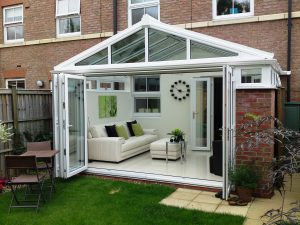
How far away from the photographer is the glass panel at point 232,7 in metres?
8.77

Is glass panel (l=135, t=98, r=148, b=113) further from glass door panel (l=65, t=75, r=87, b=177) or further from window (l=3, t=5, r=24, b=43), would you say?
window (l=3, t=5, r=24, b=43)

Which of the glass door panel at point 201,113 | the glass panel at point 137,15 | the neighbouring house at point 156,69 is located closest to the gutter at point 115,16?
the neighbouring house at point 156,69

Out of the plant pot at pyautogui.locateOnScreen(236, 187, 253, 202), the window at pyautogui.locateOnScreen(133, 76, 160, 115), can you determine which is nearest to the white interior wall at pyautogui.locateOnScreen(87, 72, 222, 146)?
the window at pyautogui.locateOnScreen(133, 76, 160, 115)

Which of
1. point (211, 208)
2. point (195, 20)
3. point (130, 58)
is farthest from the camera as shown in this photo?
point (195, 20)

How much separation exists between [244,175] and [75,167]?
143 inches

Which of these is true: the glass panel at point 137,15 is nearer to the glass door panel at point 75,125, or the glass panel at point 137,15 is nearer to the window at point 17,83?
the glass door panel at point 75,125

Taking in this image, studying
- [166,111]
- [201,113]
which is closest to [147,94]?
[166,111]

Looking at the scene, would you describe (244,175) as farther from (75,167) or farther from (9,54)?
(9,54)

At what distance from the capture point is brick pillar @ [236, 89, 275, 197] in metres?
5.77

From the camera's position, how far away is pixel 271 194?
5.91 metres

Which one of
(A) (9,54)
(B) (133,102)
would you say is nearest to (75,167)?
(B) (133,102)

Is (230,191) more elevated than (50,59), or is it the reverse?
→ (50,59)

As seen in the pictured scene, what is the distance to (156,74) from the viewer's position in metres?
7.82

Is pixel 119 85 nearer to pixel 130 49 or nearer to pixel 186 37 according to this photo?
pixel 130 49
